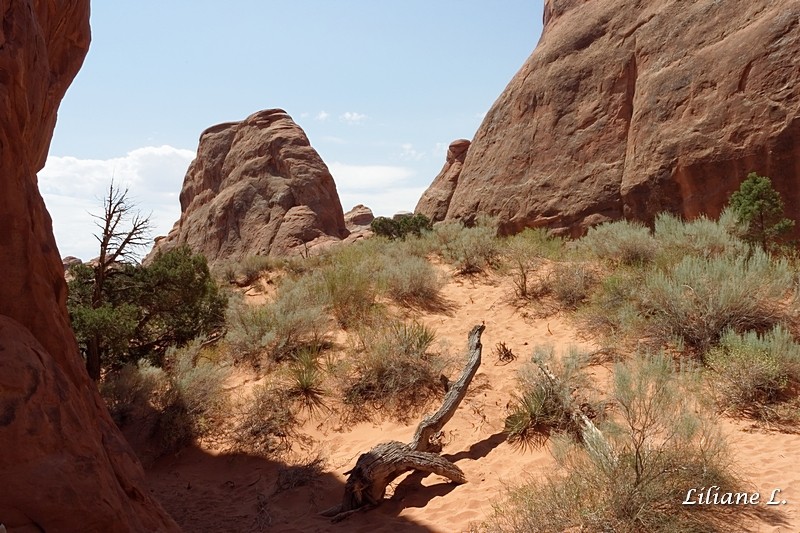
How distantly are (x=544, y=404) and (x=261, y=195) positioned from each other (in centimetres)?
2427

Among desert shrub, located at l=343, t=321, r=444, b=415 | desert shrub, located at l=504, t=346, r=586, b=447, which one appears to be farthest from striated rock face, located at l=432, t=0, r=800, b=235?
desert shrub, located at l=343, t=321, r=444, b=415

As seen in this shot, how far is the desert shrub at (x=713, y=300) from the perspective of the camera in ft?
18.6

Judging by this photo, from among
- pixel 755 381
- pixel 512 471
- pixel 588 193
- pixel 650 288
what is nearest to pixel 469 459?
pixel 512 471

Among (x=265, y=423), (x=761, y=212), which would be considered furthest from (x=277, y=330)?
(x=761, y=212)

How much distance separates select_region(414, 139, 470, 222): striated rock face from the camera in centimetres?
1994

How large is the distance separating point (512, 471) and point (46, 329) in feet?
12.5

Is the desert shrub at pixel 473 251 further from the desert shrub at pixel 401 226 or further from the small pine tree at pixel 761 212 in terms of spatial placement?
the desert shrub at pixel 401 226

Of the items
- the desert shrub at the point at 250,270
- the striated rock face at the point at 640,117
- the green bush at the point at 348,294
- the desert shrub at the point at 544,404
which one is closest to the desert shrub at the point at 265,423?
the green bush at the point at 348,294

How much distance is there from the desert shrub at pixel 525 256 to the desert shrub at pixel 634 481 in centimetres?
492

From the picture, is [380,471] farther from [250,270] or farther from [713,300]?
[250,270]

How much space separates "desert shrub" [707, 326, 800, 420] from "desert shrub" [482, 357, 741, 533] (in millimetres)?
1198

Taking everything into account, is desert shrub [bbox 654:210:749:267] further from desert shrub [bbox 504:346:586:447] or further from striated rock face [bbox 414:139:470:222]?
striated rock face [bbox 414:139:470:222]

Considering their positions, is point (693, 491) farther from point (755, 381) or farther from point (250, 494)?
point (250, 494)

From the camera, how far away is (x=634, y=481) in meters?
3.23
